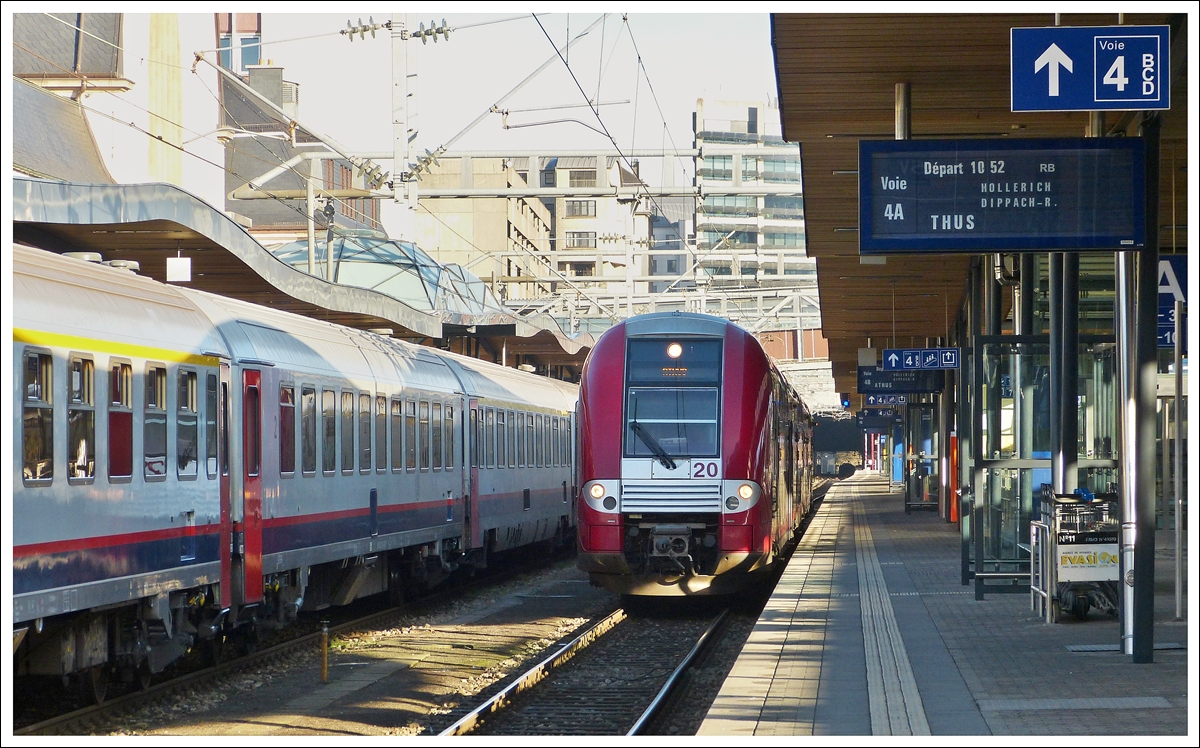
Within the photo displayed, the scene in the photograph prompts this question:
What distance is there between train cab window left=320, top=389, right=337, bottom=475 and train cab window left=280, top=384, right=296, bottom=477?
2.74 feet

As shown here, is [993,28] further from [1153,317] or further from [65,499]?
[65,499]

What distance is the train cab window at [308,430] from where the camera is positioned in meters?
13.8

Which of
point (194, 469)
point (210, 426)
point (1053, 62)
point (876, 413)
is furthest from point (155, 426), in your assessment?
point (876, 413)

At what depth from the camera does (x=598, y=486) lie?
1577 centimetres

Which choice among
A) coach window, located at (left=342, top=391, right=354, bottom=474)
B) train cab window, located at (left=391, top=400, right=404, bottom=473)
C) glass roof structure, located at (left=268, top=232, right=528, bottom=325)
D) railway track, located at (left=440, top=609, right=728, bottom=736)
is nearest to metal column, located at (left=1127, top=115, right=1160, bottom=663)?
railway track, located at (left=440, top=609, right=728, bottom=736)

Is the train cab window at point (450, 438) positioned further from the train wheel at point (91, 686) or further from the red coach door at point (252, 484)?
the train wheel at point (91, 686)

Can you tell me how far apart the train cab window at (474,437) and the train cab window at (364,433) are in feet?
14.7

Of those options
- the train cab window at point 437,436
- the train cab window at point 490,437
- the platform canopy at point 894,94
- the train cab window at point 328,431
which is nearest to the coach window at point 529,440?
the train cab window at point 490,437

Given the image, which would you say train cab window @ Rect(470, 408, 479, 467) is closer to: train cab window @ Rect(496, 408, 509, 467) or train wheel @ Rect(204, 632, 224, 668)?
train cab window @ Rect(496, 408, 509, 467)

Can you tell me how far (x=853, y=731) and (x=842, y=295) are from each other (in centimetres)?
2069

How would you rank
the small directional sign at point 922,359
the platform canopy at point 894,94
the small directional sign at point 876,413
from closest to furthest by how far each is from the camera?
the platform canopy at point 894,94 < the small directional sign at point 922,359 < the small directional sign at point 876,413

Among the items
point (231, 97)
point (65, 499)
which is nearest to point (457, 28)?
point (65, 499)

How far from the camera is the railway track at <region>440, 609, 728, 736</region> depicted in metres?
10.3

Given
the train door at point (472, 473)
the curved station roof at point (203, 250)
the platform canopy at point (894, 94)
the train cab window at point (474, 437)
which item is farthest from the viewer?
the train cab window at point (474, 437)
